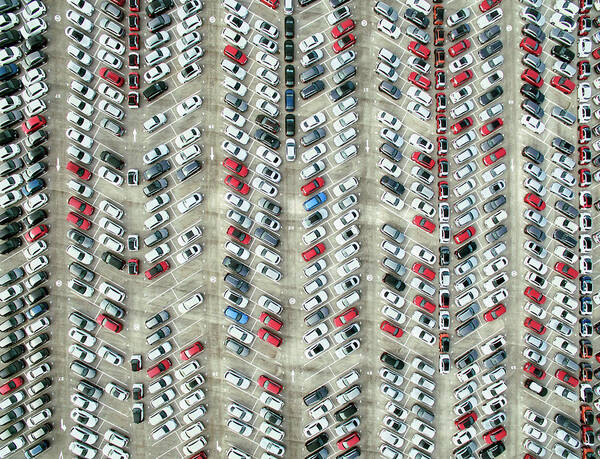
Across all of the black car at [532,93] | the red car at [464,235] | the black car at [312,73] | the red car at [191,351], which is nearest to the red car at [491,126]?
the black car at [532,93]

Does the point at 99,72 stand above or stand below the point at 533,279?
above

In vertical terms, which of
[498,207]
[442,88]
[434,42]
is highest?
[434,42]

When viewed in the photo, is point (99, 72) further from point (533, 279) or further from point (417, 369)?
point (533, 279)

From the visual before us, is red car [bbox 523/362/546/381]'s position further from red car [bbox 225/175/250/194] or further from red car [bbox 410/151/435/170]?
red car [bbox 225/175/250/194]

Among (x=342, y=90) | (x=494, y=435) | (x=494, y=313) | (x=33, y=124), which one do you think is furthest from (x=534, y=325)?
(x=33, y=124)

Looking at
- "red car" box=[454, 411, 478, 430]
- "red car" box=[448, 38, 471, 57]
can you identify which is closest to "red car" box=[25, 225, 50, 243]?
"red car" box=[448, 38, 471, 57]

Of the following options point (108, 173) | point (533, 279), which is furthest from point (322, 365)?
point (108, 173)

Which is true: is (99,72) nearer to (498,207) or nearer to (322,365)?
(322,365)
